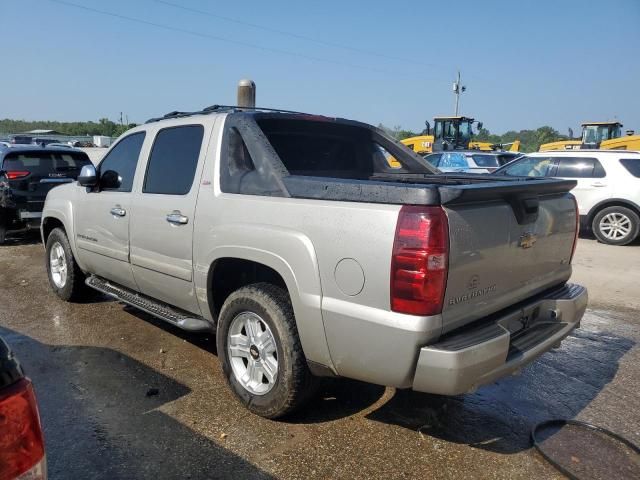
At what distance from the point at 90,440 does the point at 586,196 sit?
10.3 m

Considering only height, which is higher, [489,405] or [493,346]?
[493,346]

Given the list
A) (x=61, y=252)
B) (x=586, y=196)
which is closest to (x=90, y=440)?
(x=61, y=252)

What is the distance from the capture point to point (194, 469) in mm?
2742

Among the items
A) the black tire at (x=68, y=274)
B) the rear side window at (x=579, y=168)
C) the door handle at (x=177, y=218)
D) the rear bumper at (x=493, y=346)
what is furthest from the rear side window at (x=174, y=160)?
the rear side window at (x=579, y=168)

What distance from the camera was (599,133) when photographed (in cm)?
2402

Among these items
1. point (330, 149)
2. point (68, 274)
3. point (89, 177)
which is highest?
point (330, 149)

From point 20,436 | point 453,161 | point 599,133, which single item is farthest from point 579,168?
point 599,133

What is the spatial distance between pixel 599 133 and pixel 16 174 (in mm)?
24080

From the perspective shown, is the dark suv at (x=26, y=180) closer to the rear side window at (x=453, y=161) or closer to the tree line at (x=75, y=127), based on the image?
the rear side window at (x=453, y=161)

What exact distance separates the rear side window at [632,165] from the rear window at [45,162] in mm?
10396

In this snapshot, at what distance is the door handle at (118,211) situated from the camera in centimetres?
435

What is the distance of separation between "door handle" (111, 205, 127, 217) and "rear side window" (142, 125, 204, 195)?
0.31 m

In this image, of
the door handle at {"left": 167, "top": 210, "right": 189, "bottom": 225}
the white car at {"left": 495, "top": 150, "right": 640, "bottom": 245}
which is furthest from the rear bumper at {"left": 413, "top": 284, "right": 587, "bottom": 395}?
the white car at {"left": 495, "top": 150, "right": 640, "bottom": 245}

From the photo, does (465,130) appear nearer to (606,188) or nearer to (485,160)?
(485,160)
